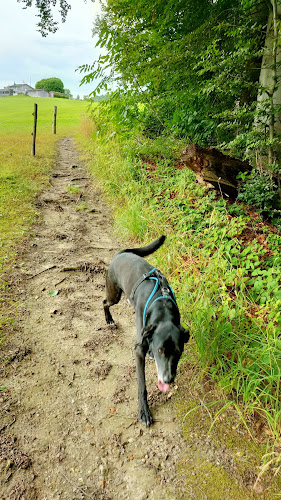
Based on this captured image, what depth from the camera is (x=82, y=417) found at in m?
2.21

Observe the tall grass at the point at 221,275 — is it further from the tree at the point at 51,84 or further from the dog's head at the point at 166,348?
the tree at the point at 51,84

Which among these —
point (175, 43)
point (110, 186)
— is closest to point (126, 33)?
point (175, 43)

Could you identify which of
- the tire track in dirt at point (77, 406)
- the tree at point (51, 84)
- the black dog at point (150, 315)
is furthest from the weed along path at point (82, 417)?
the tree at point (51, 84)

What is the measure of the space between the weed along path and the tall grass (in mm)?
516

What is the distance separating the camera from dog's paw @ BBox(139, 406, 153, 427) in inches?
85.7

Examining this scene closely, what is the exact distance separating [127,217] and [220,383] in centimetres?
356

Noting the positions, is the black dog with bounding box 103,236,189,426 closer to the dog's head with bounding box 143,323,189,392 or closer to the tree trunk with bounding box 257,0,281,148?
the dog's head with bounding box 143,323,189,392

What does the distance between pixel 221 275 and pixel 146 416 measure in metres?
1.57

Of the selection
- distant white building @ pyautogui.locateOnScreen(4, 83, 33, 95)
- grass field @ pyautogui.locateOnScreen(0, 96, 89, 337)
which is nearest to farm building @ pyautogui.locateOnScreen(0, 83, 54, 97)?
distant white building @ pyautogui.locateOnScreen(4, 83, 33, 95)

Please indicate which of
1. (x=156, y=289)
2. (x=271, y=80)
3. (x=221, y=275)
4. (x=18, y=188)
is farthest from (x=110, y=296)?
(x=18, y=188)

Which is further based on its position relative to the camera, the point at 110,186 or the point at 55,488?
the point at 110,186

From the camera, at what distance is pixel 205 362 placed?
2.48m

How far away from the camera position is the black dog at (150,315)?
6.31ft

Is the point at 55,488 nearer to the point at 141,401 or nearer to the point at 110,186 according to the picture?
the point at 141,401
